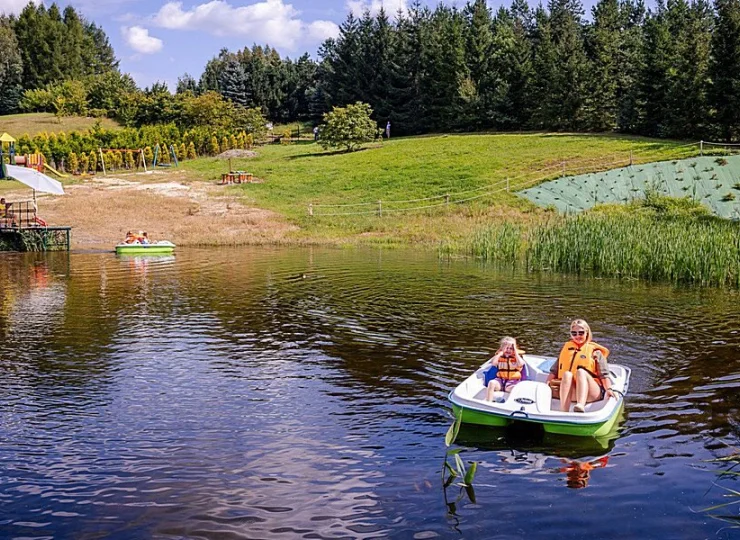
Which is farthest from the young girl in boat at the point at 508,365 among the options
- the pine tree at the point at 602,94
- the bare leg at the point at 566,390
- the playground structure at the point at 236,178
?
the pine tree at the point at 602,94

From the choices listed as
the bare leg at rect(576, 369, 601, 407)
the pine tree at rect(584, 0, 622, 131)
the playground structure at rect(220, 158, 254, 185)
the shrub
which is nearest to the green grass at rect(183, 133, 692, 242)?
the playground structure at rect(220, 158, 254, 185)

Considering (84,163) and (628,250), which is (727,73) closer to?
(628,250)

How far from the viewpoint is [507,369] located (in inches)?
404

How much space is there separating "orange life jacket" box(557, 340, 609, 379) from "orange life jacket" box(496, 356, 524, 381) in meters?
0.57

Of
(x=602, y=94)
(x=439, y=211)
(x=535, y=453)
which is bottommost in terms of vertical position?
(x=535, y=453)

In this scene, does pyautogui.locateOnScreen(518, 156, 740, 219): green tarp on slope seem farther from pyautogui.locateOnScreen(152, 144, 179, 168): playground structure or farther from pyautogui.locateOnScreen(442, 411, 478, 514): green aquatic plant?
pyautogui.locateOnScreen(442, 411, 478, 514): green aquatic plant

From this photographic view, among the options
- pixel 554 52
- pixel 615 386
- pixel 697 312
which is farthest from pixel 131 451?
pixel 554 52

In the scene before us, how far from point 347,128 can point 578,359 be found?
166ft

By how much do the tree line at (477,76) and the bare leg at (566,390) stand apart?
147 feet

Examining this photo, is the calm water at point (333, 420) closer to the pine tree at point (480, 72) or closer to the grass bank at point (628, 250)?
the grass bank at point (628, 250)

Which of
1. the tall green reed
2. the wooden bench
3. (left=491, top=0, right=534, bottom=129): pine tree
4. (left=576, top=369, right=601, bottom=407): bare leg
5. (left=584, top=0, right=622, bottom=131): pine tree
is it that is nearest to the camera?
(left=576, top=369, right=601, bottom=407): bare leg

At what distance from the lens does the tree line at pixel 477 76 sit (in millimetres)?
53031

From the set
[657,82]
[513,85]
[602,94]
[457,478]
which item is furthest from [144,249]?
[513,85]

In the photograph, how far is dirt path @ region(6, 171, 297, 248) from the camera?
35.1 m
